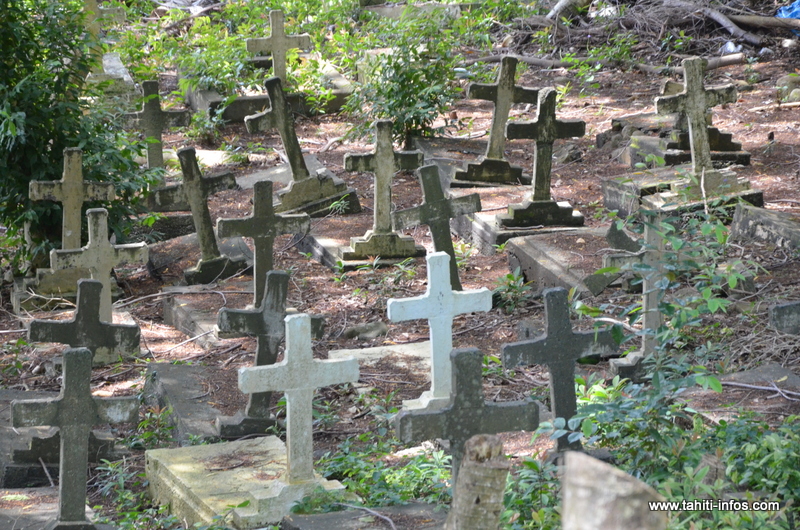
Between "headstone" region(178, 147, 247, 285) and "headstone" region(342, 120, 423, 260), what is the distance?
1032mm

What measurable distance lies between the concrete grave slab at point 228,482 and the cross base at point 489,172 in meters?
5.14

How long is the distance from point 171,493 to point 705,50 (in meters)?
11.8

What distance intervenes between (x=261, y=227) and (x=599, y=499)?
6045mm

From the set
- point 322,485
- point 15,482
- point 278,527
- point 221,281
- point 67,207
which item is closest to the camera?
point 278,527

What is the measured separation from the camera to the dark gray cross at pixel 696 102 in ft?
27.0

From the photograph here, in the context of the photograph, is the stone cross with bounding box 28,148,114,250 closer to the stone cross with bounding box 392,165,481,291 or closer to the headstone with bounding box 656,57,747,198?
the stone cross with bounding box 392,165,481,291

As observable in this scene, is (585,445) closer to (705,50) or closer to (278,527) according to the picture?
(278,527)

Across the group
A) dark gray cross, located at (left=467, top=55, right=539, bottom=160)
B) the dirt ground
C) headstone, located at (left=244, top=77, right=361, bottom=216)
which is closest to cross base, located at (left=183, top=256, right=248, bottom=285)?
the dirt ground

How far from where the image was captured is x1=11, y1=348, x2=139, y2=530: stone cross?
4539mm

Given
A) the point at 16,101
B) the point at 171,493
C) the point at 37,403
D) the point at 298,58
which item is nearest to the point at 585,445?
the point at 171,493

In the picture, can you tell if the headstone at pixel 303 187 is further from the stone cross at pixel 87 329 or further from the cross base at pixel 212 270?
the stone cross at pixel 87 329

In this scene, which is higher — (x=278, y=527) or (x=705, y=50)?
(x=705, y=50)

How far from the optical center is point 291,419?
459cm

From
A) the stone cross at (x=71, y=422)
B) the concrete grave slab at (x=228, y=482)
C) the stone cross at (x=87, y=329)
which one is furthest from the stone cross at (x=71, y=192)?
the stone cross at (x=71, y=422)
